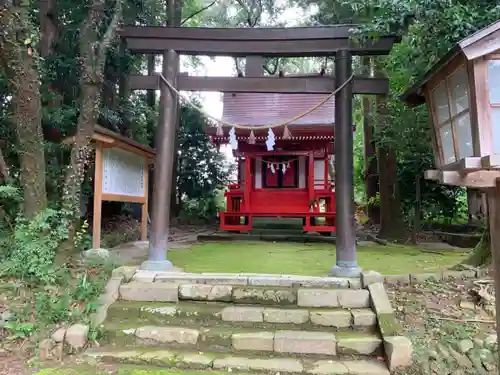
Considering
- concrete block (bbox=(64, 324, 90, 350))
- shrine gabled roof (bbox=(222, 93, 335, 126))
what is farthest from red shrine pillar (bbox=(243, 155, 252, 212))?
concrete block (bbox=(64, 324, 90, 350))

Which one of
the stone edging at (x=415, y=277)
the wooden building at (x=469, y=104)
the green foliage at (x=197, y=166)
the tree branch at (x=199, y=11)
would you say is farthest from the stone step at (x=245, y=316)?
the tree branch at (x=199, y=11)

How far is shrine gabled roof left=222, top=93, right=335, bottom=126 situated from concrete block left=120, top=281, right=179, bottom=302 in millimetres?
7387

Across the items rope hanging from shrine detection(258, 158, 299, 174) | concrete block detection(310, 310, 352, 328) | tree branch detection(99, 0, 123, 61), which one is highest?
tree branch detection(99, 0, 123, 61)

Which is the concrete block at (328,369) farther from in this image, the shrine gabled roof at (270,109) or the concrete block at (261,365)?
the shrine gabled roof at (270,109)

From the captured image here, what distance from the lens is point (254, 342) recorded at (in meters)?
4.28

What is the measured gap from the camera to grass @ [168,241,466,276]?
6613mm

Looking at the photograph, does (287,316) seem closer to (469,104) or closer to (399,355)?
(399,355)

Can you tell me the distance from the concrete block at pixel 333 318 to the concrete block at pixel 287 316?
0.34 feet

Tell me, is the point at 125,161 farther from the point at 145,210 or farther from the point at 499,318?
the point at 499,318

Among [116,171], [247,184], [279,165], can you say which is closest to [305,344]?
[116,171]

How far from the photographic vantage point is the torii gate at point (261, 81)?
589 cm

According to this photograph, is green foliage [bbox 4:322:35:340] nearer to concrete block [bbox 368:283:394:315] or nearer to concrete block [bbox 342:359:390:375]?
concrete block [bbox 342:359:390:375]

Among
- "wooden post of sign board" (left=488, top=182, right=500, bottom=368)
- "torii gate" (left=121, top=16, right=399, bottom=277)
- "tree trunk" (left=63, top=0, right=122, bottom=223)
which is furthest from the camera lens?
"torii gate" (left=121, top=16, right=399, bottom=277)

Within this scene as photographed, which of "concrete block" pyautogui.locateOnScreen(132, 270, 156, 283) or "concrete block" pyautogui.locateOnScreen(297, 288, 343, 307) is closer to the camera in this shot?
"concrete block" pyautogui.locateOnScreen(297, 288, 343, 307)
